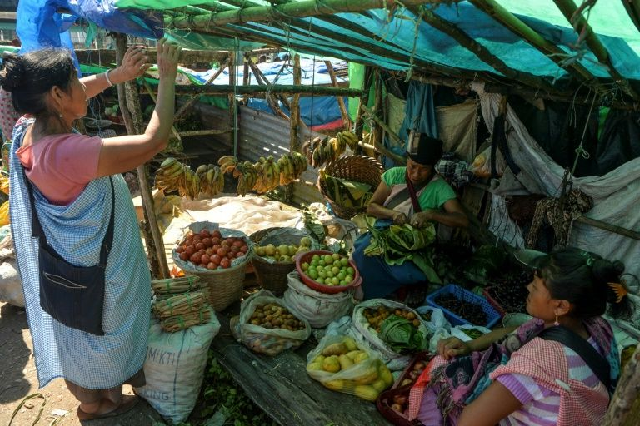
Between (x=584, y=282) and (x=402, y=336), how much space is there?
1579 millimetres

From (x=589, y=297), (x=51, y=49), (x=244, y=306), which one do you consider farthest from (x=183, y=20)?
(x=589, y=297)

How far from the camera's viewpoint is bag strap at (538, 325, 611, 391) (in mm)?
1981

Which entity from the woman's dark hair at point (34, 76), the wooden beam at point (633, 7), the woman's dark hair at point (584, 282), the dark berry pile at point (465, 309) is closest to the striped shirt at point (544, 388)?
the woman's dark hair at point (584, 282)

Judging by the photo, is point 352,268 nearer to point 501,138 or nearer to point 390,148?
point 501,138

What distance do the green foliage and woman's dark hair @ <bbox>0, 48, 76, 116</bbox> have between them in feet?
7.56

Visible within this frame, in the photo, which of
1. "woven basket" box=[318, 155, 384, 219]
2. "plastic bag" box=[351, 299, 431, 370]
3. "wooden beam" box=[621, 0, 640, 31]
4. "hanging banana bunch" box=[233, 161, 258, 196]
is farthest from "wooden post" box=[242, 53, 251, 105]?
"wooden beam" box=[621, 0, 640, 31]

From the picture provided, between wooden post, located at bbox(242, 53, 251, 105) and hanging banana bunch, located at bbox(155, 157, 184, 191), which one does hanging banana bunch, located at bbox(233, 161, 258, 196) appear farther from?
wooden post, located at bbox(242, 53, 251, 105)

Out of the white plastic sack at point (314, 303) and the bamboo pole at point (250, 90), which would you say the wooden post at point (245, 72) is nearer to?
the bamboo pole at point (250, 90)

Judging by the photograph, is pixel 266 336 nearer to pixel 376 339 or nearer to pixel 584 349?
pixel 376 339

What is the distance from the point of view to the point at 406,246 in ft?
14.4

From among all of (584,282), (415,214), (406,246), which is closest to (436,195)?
(415,214)

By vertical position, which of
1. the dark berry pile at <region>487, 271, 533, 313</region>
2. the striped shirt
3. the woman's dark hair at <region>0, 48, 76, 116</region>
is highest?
the woman's dark hair at <region>0, 48, 76, 116</region>

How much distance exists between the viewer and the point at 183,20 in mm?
3414

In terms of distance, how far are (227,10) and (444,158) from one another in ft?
10.1
